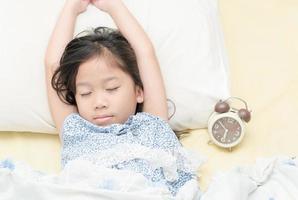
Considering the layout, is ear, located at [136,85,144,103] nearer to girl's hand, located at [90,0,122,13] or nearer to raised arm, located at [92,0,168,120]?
raised arm, located at [92,0,168,120]

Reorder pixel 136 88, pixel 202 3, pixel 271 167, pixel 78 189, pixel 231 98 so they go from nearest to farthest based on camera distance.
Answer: pixel 78 189, pixel 271 167, pixel 136 88, pixel 231 98, pixel 202 3

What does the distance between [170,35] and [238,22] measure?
37 centimetres

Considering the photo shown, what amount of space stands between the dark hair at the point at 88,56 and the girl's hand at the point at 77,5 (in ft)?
0.34

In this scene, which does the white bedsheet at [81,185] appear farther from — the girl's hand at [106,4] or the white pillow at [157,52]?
the girl's hand at [106,4]

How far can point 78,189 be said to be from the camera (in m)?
1.33

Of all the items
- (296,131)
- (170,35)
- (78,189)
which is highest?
(170,35)

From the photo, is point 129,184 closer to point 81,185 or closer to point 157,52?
point 81,185

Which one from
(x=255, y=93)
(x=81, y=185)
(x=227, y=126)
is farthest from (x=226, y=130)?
(x=81, y=185)

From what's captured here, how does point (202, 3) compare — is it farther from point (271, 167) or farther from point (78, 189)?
point (78, 189)

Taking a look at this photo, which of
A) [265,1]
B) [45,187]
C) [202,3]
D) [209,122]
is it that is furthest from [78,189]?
[265,1]

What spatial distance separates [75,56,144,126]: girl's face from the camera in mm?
1526

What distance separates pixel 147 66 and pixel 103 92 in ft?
0.50

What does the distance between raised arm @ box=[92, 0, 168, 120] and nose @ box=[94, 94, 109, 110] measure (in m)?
0.14

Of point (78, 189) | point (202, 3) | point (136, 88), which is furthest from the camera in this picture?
point (202, 3)
